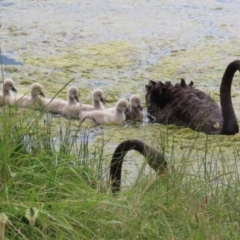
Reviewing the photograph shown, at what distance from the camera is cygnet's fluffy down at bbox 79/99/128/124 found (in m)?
6.70

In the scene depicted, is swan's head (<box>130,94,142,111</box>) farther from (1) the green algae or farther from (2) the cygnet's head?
(1) the green algae

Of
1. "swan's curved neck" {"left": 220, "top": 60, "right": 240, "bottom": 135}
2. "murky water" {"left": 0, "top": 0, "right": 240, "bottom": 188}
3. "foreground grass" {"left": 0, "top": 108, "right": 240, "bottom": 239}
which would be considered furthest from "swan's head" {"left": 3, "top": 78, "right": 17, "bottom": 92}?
"foreground grass" {"left": 0, "top": 108, "right": 240, "bottom": 239}

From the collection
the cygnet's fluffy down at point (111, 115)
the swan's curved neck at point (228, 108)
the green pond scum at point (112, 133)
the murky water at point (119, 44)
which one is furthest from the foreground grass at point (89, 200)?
the cygnet's fluffy down at point (111, 115)

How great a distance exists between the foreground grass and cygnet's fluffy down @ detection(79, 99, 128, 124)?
283cm

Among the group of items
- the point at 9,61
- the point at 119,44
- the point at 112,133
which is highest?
the point at 119,44

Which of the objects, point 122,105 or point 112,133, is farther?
point 122,105

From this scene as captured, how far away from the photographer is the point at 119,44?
29.0 ft

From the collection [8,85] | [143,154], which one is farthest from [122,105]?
[143,154]

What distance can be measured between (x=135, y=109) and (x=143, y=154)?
9.90ft

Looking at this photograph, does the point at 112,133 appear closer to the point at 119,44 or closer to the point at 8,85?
the point at 8,85

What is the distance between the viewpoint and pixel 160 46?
8.80 metres

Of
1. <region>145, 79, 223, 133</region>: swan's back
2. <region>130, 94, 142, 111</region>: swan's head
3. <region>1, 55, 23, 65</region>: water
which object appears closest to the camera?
<region>145, 79, 223, 133</region>: swan's back

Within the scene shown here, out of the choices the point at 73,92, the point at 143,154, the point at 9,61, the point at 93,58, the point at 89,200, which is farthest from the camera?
the point at 93,58

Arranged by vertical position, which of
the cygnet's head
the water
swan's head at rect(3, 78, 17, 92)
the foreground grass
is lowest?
the foreground grass
